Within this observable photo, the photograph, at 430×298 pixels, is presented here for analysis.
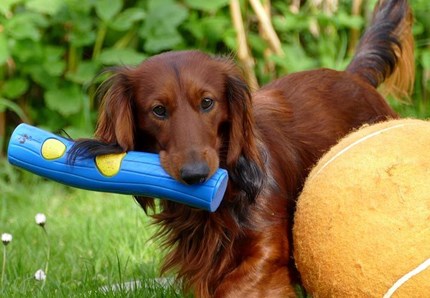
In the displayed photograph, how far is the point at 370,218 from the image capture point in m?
2.86

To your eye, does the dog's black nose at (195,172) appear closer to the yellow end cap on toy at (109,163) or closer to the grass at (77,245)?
the yellow end cap on toy at (109,163)

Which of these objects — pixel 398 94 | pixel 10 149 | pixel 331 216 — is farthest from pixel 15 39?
pixel 331 216

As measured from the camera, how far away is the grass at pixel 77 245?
12.1 feet

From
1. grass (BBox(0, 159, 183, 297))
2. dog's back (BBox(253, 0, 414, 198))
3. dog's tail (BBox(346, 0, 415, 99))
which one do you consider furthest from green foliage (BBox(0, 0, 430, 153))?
dog's back (BBox(253, 0, 414, 198))

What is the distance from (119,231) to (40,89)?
7.50 feet

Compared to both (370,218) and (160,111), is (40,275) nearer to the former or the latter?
(160,111)

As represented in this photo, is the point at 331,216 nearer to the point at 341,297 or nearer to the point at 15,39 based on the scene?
the point at 341,297

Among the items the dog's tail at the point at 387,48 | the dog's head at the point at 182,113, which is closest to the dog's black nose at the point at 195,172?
the dog's head at the point at 182,113

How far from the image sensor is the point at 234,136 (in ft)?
10.0

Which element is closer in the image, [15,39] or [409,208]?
[409,208]

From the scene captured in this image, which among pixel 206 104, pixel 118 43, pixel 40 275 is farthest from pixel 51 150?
pixel 118 43

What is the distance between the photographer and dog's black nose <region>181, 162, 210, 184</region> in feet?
8.89

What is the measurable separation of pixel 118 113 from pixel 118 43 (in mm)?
3382

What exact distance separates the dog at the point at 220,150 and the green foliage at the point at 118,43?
254 centimetres
